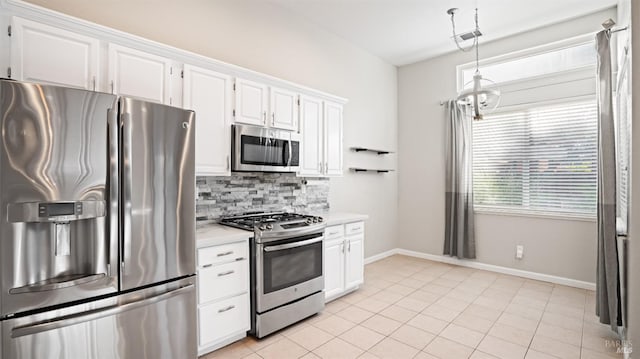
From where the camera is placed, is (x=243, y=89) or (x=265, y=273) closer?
(x=265, y=273)

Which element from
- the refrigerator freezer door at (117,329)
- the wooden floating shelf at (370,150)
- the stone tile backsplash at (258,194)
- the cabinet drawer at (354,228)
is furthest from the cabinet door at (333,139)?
the refrigerator freezer door at (117,329)

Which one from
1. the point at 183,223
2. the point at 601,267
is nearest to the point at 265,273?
the point at 183,223

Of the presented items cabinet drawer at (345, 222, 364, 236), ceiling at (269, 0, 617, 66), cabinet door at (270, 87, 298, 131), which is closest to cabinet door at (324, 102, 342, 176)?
cabinet door at (270, 87, 298, 131)

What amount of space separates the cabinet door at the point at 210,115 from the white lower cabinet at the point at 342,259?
1.34m

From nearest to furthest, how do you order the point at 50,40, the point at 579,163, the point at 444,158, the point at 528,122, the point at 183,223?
the point at 50,40 → the point at 183,223 → the point at 579,163 → the point at 528,122 → the point at 444,158

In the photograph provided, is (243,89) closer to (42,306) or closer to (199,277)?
(199,277)

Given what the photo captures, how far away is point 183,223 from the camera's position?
2.06 m

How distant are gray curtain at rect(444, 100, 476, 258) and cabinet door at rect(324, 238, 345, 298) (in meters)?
2.29

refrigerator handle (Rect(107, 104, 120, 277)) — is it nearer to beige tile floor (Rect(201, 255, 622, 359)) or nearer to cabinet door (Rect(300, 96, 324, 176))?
A: beige tile floor (Rect(201, 255, 622, 359))

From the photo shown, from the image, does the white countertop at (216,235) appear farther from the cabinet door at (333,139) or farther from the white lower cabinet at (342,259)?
the cabinet door at (333,139)

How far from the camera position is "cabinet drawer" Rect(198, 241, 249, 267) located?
2.31 meters

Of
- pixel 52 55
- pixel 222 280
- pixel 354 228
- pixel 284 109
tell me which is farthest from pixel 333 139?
pixel 52 55

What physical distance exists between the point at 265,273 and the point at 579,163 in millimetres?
4060

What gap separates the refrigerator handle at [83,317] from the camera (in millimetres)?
1489
